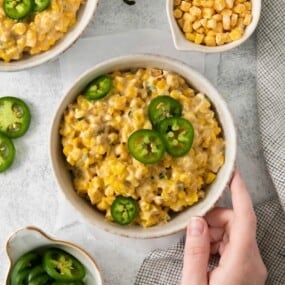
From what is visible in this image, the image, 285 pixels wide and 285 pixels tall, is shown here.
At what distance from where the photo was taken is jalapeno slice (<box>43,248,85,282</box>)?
242 cm

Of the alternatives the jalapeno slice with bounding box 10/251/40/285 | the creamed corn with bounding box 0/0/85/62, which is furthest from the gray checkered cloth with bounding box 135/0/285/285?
the creamed corn with bounding box 0/0/85/62

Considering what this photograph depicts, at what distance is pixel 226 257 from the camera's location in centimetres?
237

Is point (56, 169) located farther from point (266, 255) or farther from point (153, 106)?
point (266, 255)

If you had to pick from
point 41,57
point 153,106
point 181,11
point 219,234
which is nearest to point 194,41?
point 181,11

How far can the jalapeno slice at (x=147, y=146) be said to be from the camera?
2.22 m

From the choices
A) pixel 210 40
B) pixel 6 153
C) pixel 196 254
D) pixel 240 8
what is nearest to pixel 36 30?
pixel 6 153

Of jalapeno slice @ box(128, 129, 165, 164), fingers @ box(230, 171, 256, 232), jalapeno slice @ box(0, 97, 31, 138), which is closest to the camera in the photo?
jalapeno slice @ box(128, 129, 165, 164)

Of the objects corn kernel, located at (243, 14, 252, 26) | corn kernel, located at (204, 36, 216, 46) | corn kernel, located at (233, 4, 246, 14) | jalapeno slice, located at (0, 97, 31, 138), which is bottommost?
jalapeno slice, located at (0, 97, 31, 138)

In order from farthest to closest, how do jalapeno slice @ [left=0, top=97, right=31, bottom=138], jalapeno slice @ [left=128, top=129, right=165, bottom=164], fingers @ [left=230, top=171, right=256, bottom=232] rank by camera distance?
jalapeno slice @ [left=0, top=97, right=31, bottom=138] < fingers @ [left=230, top=171, right=256, bottom=232] < jalapeno slice @ [left=128, top=129, right=165, bottom=164]

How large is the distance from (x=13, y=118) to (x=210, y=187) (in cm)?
75

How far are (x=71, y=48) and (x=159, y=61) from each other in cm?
38

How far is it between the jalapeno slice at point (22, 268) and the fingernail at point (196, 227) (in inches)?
22.1

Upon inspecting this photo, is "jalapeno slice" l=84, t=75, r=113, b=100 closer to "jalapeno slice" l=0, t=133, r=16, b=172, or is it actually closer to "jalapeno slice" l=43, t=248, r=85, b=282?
"jalapeno slice" l=0, t=133, r=16, b=172

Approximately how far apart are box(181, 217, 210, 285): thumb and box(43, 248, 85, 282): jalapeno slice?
14.8 inches
